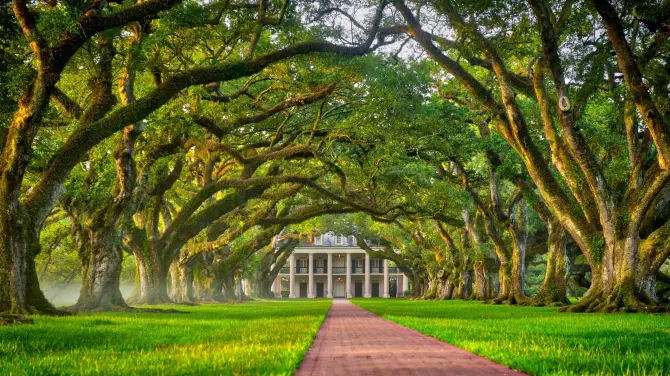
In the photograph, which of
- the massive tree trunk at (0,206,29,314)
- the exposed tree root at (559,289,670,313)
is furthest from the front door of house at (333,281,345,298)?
the massive tree trunk at (0,206,29,314)

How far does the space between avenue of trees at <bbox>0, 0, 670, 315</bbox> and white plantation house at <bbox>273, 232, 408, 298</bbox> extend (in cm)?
6451

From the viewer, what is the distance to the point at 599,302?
16297mm

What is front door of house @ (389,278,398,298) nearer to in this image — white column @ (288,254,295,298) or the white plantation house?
the white plantation house

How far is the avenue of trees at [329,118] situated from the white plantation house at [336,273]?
64507 mm

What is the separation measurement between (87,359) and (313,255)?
88400 mm

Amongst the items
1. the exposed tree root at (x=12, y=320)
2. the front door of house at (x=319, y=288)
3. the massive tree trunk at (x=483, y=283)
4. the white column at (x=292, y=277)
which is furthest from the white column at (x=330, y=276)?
the exposed tree root at (x=12, y=320)

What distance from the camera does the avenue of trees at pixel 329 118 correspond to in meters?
11.9

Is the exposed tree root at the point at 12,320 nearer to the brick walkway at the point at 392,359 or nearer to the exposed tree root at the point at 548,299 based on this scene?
the brick walkway at the point at 392,359

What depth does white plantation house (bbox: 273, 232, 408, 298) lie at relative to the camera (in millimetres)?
Answer: 90188

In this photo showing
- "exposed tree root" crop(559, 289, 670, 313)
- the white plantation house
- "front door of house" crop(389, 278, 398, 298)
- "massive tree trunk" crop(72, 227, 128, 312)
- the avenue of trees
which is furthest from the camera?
"front door of house" crop(389, 278, 398, 298)

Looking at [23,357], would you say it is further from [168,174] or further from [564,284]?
[564,284]

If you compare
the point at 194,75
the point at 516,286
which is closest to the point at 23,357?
the point at 194,75

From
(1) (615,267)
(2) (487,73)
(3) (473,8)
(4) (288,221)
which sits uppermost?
(2) (487,73)

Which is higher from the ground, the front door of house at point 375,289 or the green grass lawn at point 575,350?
the green grass lawn at point 575,350
